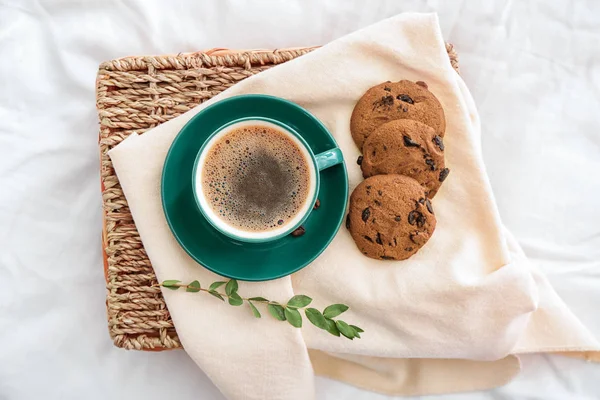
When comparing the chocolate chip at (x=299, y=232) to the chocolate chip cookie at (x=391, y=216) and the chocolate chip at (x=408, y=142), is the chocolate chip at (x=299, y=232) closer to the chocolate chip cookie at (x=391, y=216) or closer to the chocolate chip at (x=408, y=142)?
the chocolate chip cookie at (x=391, y=216)

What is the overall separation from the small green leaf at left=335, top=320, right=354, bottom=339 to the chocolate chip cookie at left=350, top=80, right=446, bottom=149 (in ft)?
1.26

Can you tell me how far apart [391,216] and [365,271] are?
0.15 metres

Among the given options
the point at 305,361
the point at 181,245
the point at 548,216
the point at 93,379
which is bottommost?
the point at 93,379

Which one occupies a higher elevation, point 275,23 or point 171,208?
point 275,23

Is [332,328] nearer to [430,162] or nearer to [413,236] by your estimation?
[413,236]

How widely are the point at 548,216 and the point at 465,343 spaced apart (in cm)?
47

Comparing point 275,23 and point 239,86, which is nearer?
point 239,86

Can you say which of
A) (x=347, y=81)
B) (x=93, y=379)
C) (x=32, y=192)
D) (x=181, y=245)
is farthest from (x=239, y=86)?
(x=93, y=379)

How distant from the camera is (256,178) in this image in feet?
3.50

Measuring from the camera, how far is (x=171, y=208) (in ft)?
3.45

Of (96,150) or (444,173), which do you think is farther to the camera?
(96,150)

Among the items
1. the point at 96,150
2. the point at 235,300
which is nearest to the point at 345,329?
the point at 235,300

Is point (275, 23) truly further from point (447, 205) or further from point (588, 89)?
point (588, 89)

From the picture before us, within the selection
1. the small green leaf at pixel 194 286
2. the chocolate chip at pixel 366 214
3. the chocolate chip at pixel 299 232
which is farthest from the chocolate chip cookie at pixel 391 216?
the small green leaf at pixel 194 286
